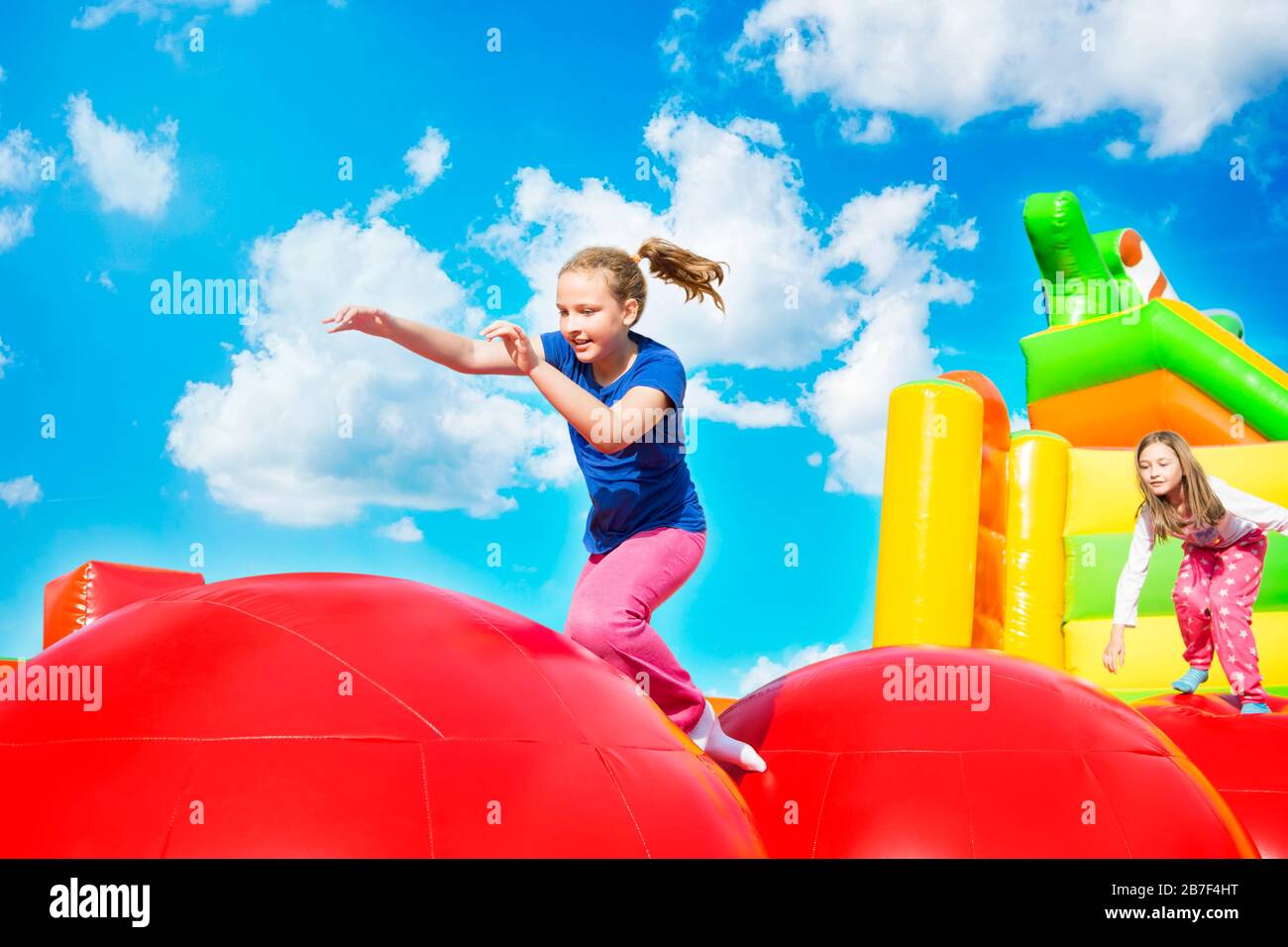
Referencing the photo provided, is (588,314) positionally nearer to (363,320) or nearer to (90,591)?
(363,320)

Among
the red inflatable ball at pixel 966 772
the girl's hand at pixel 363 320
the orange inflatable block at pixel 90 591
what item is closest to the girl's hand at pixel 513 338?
the girl's hand at pixel 363 320

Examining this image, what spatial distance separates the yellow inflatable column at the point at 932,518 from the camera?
616cm

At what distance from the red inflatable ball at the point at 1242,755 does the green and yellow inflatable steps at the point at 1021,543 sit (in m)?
1.86

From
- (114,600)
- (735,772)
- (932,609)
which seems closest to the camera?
(735,772)

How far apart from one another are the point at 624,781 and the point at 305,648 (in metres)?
0.62

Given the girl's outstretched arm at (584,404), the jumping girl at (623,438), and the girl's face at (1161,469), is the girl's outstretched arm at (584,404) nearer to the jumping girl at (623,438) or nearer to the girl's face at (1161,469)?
the jumping girl at (623,438)

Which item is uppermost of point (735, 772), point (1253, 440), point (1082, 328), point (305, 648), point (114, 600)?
point (1082, 328)

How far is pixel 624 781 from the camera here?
219cm

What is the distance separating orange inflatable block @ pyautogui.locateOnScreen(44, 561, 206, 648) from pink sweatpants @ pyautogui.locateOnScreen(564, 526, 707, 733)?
4908mm

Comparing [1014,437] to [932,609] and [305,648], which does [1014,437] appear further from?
[305,648]

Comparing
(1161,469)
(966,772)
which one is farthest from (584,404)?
(1161,469)

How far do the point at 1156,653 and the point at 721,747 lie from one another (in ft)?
13.8
